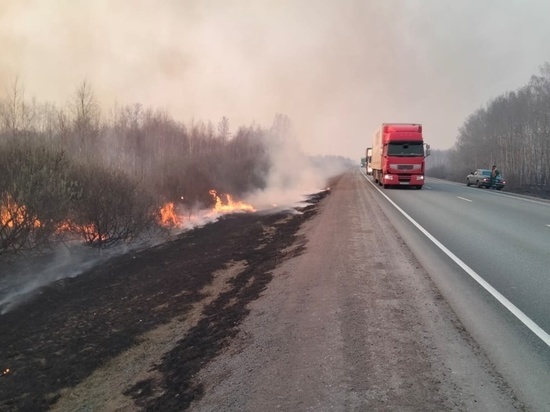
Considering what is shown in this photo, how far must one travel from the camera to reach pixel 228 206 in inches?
980

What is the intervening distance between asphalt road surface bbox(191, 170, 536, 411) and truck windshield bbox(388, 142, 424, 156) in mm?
17972

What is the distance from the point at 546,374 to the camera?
3.31 meters

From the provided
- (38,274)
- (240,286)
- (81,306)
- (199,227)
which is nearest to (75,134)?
(199,227)

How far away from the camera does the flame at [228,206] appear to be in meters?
23.4

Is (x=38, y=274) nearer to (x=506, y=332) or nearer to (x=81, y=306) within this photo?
(x=81, y=306)

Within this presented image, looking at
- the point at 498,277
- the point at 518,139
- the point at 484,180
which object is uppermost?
the point at 518,139

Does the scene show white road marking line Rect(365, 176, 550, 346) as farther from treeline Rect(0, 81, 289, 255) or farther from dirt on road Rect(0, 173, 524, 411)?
treeline Rect(0, 81, 289, 255)

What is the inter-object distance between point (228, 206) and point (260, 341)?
2073cm

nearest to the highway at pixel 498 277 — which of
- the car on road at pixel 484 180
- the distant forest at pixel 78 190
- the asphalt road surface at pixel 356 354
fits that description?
the asphalt road surface at pixel 356 354

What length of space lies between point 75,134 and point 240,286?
18.7 metres

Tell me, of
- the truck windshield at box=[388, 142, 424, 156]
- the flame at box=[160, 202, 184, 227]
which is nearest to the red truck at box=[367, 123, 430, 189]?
the truck windshield at box=[388, 142, 424, 156]

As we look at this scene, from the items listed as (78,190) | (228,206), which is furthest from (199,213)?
(78,190)

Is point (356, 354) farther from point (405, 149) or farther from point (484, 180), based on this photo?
point (484, 180)

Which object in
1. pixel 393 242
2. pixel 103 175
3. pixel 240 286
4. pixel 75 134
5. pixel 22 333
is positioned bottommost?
pixel 22 333
